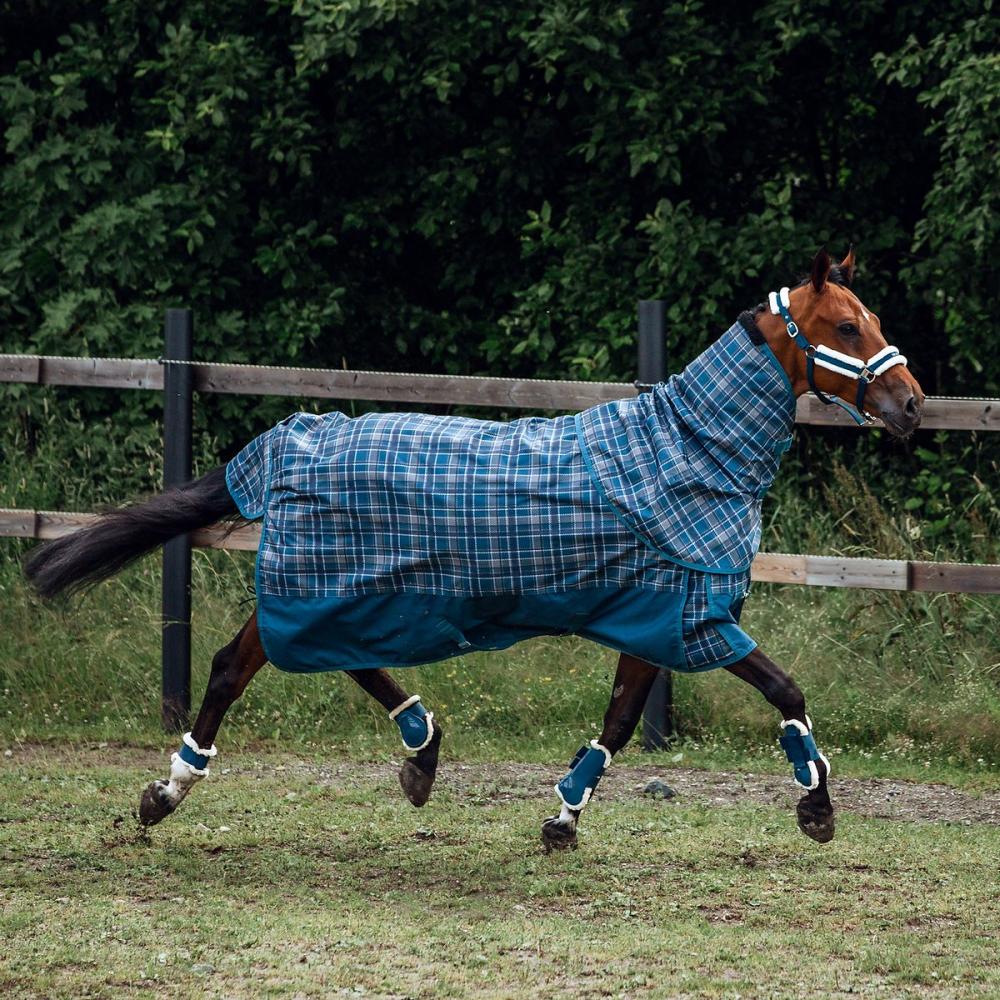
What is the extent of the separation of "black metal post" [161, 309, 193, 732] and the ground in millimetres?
422

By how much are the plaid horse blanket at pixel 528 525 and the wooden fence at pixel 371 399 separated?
1294 mm

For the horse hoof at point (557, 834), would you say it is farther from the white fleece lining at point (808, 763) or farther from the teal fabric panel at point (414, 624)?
the white fleece lining at point (808, 763)

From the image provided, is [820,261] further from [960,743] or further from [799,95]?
[799,95]

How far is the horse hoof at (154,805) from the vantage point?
18.3ft

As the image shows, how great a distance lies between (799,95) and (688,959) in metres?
7.50

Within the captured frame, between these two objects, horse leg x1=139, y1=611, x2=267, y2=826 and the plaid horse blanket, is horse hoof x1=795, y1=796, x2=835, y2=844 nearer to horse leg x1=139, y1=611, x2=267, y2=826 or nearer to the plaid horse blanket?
the plaid horse blanket

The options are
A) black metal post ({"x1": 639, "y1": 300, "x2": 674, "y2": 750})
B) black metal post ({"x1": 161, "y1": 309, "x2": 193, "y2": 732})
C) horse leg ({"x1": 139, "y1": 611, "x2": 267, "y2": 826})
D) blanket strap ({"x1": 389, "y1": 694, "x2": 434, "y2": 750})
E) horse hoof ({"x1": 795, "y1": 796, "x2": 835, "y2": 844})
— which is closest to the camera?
horse hoof ({"x1": 795, "y1": 796, "x2": 835, "y2": 844})

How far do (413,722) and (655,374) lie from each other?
213cm

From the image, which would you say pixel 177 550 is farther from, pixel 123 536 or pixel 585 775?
pixel 585 775

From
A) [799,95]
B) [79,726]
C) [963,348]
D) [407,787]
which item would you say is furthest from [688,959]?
[799,95]

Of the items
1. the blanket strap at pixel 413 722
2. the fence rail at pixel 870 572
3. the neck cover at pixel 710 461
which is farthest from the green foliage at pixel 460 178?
the neck cover at pixel 710 461

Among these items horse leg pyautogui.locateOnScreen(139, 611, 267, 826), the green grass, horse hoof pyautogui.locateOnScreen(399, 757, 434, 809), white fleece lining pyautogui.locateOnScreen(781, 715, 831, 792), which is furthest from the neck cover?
the green grass

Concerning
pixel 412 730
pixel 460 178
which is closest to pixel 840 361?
pixel 412 730

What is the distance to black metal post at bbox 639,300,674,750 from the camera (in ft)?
23.0
